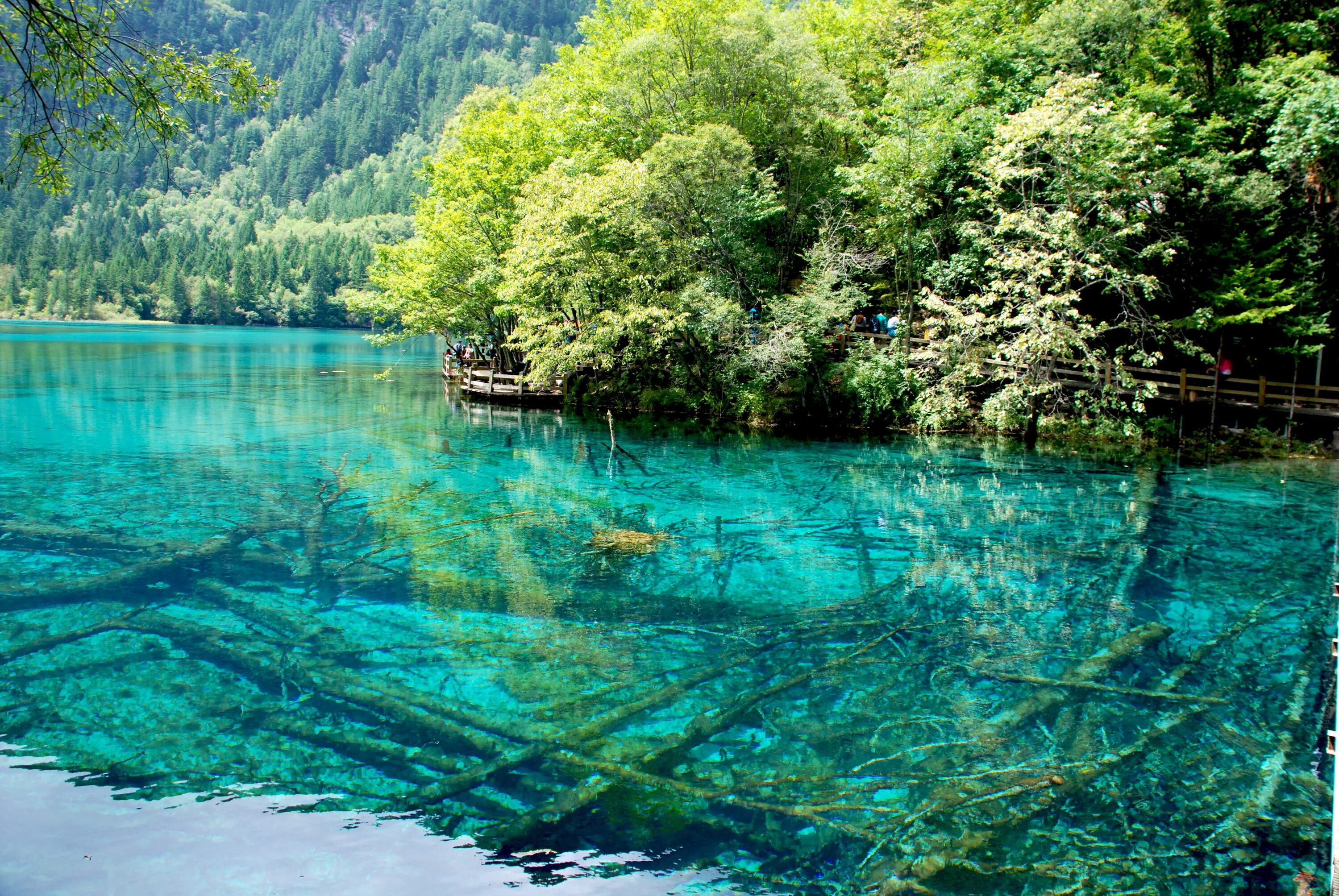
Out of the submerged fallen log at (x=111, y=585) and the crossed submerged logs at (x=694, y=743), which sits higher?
the submerged fallen log at (x=111, y=585)

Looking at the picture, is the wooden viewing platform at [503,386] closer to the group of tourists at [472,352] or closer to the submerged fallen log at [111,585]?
the group of tourists at [472,352]

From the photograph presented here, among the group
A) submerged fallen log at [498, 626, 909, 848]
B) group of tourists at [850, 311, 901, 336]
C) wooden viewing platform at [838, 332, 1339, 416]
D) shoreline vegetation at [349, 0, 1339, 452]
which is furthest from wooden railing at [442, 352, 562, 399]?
submerged fallen log at [498, 626, 909, 848]

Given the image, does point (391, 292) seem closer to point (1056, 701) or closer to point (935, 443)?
point (935, 443)

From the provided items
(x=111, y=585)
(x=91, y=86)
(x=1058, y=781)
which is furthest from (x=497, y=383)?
(x=1058, y=781)

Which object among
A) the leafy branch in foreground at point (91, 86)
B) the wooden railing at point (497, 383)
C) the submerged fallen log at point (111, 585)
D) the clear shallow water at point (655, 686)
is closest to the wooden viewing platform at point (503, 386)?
the wooden railing at point (497, 383)

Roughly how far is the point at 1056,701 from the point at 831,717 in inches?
91.9

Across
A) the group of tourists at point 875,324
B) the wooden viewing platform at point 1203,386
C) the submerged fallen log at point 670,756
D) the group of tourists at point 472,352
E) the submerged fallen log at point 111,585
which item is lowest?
the submerged fallen log at point 670,756

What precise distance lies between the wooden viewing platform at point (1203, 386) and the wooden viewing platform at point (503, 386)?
16.6 m

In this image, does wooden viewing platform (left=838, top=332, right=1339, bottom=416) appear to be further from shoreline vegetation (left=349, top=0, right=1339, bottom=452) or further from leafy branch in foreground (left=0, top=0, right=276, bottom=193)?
leafy branch in foreground (left=0, top=0, right=276, bottom=193)

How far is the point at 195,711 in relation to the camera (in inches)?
293

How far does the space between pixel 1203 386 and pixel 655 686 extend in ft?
79.4

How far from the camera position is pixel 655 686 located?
8.14 m

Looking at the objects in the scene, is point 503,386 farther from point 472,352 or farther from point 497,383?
point 472,352

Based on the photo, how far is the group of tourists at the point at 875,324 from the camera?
2817 centimetres
